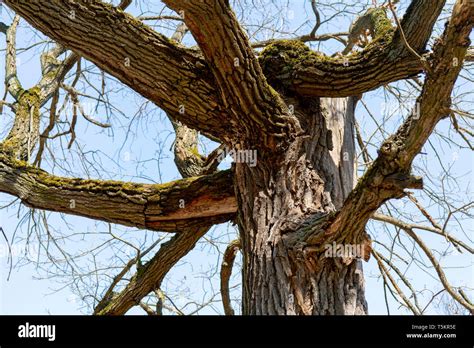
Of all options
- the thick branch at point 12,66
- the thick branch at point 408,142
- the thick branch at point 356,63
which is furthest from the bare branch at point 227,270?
the thick branch at point 12,66

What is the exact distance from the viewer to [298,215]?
3.54 metres

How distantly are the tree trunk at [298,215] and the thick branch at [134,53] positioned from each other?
1.55ft

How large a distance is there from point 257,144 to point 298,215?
0.52 m

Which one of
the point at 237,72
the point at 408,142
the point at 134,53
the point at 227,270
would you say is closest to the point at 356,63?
the point at 237,72

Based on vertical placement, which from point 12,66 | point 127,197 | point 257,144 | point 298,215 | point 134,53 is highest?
point 12,66

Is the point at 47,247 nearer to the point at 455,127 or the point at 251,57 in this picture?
the point at 251,57

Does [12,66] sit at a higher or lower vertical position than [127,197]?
higher

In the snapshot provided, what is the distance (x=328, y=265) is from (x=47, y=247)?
2793mm

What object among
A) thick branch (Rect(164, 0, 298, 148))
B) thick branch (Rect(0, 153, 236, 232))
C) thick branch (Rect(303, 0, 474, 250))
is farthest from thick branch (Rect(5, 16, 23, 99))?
thick branch (Rect(303, 0, 474, 250))

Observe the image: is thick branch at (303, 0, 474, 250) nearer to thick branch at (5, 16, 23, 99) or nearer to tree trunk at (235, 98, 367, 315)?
tree trunk at (235, 98, 367, 315)

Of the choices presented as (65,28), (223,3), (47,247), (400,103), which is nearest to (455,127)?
(400,103)

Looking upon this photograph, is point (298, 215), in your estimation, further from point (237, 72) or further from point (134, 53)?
point (134, 53)

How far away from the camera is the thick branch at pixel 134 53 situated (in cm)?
363

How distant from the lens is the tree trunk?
3.35 metres
